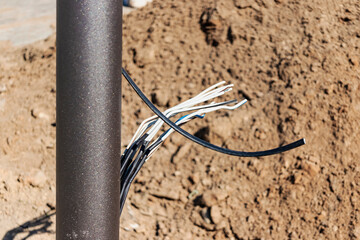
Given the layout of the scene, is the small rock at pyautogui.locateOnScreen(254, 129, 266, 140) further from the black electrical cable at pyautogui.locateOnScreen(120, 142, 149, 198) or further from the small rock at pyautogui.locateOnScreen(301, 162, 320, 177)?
the black electrical cable at pyautogui.locateOnScreen(120, 142, 149, 198)

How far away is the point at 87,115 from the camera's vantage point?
65.6 inches

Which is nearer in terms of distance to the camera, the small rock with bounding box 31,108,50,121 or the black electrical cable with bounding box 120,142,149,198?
the black electrical cable with bounding box 120,142,149,198

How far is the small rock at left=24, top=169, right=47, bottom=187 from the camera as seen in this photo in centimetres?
357

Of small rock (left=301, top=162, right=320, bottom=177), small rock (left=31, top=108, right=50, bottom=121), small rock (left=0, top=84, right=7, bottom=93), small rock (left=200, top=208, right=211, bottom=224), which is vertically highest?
small rock (left=0, top=84, right=7, bottom=93)

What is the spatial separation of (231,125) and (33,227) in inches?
69.8

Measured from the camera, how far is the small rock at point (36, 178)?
3.57 meters

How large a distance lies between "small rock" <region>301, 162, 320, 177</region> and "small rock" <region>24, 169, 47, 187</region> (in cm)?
204

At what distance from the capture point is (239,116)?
3957mm

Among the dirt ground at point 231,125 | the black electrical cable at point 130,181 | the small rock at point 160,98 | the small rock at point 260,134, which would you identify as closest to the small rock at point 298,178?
the dirt ground at point 231,125

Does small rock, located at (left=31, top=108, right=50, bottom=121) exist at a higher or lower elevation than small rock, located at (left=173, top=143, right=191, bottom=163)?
higher

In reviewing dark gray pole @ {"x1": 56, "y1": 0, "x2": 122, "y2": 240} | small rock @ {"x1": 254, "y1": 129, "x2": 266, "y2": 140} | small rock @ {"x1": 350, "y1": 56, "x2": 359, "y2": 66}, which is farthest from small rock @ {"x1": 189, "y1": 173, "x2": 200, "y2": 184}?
dark gray pole @ {"x1": 56, "y1": 0, "x2": 122, "y2": 240}

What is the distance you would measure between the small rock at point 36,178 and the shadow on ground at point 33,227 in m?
0.27

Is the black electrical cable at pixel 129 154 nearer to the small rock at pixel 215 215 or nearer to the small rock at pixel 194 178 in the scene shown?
the small rock at pixel 215 215

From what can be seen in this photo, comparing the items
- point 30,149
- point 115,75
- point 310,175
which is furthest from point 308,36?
point 115,75
